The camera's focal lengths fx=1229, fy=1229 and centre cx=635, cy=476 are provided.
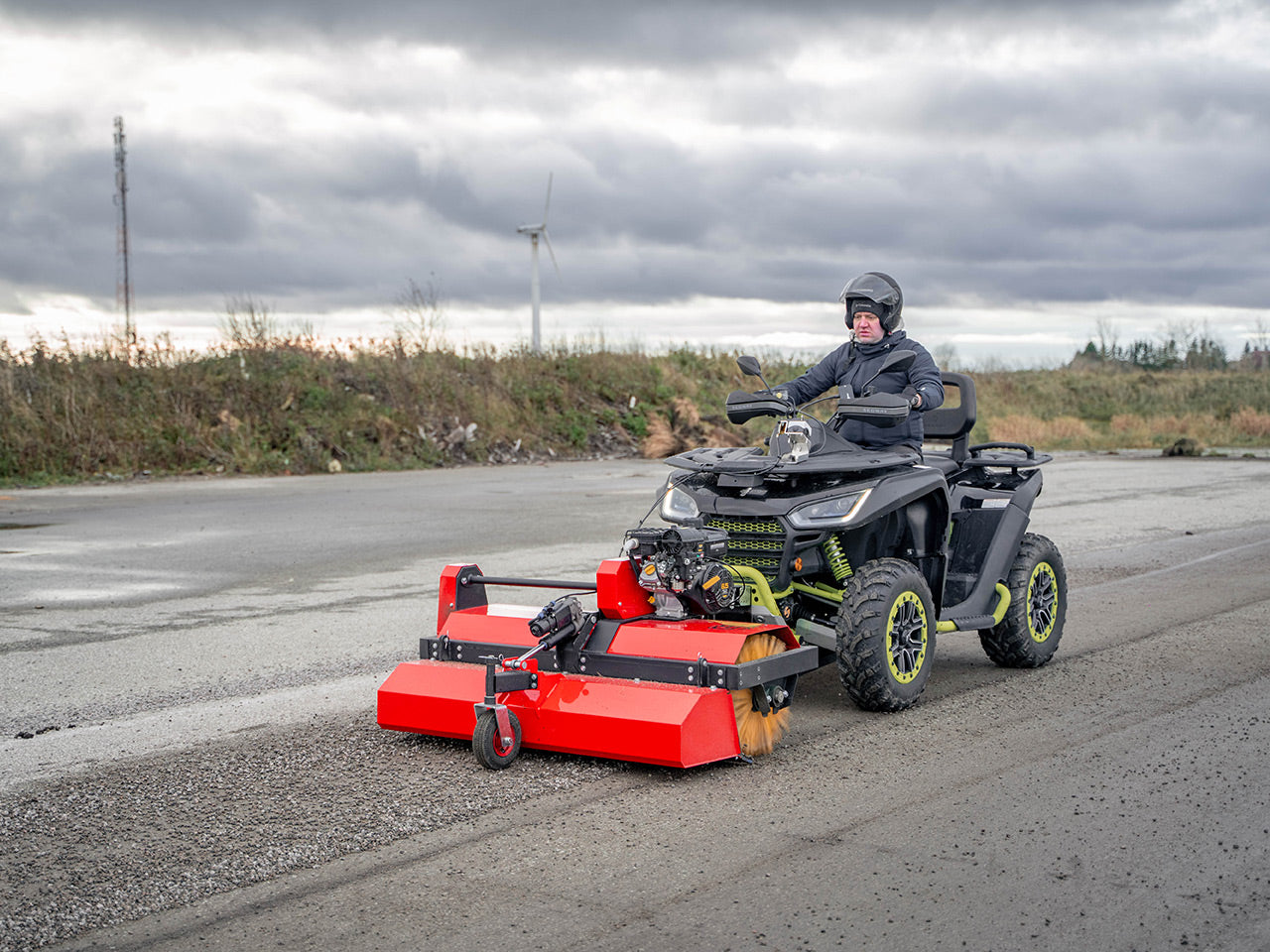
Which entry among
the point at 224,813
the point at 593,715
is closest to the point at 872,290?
the point at 593,715

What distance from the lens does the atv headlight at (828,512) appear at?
592 centimetres

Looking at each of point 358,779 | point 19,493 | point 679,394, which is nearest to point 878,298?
point 358,779

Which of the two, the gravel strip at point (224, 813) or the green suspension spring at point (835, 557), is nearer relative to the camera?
the gravel strip at point (224, 813)

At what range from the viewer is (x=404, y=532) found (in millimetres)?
14914

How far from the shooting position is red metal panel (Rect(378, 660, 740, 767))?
198 inches

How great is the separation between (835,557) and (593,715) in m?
1.70

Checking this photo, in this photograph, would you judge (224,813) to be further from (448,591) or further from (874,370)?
(874,370)

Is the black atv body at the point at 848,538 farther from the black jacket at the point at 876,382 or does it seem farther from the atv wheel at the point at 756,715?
the atv wheel at the point at 756,715

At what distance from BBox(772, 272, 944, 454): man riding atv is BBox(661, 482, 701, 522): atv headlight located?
0.91m

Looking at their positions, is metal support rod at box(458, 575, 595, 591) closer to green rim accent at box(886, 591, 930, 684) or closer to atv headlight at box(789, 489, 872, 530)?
atv headlight at box(789, 489, 872, 530)

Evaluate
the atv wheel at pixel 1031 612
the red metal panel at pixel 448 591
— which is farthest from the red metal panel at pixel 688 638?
the atv wheel at pixel 1031 612

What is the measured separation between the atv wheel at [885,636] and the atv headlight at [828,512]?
0.32 metres

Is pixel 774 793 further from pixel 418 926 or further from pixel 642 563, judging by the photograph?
pixel 418 926

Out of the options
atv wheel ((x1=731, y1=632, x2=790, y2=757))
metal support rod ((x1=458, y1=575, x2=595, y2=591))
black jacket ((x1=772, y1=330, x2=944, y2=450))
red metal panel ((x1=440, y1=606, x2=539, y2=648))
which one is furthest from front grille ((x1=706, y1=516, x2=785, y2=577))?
red metal panel ((x1=440, y1=606, x2=539, y2=648))
